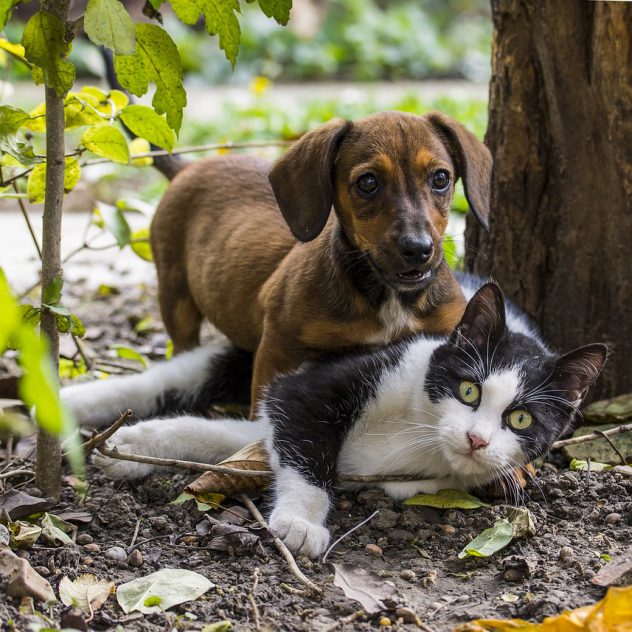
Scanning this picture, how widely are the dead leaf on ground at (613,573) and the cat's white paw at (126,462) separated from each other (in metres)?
1.55

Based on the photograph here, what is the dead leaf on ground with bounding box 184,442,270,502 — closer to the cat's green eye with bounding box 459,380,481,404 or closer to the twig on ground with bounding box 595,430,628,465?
the cat's green eye with bounding box 459,380,481,404

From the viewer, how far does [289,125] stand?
871cm

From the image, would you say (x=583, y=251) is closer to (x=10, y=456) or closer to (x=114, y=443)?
(x=114, y=443)

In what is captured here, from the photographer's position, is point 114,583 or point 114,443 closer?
point 114,583

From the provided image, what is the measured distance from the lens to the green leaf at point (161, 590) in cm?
229

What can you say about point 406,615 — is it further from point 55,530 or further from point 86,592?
point 55,530

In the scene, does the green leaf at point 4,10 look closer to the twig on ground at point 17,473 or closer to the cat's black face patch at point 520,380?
the twig on ground at point 17,473

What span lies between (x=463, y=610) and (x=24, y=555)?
120 centimetres

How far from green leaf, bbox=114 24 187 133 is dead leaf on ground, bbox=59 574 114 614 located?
4.06 feet

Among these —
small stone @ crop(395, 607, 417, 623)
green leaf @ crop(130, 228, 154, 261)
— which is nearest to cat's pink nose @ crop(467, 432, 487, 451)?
small stone @ crop(395, 607, 417, 623)

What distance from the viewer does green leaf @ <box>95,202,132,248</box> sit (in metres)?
3.79

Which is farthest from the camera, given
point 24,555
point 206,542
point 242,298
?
point 242,298

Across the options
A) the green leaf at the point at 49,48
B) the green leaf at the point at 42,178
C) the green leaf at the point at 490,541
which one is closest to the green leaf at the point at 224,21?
the green leaf at the point at 49,48

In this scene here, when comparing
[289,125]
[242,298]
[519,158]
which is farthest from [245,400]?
[289,125]
